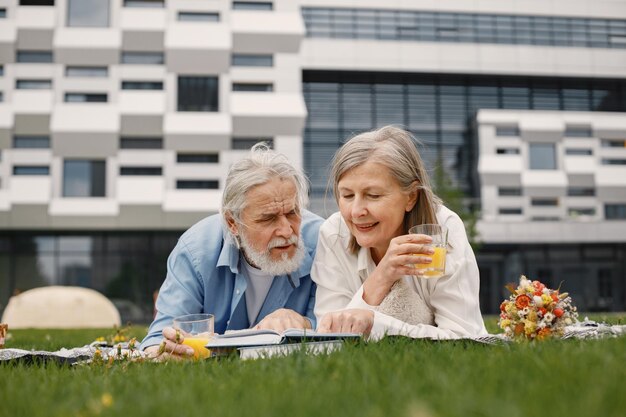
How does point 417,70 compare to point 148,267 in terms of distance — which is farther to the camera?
point 417,70

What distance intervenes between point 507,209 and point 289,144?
37.7ft

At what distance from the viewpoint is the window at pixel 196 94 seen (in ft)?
94.2

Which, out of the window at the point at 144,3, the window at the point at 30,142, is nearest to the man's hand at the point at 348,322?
the window at the point at 30,142

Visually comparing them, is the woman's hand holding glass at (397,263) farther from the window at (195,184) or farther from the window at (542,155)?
the window at (542,155)

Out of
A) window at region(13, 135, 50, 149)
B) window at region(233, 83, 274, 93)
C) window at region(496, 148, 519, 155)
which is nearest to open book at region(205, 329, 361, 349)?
window at region(233, 83, 274, 93)

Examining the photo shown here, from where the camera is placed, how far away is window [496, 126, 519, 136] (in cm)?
3250

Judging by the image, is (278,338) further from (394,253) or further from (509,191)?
(509,191)

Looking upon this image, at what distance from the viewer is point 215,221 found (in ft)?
17.0

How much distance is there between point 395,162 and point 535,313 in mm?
1242

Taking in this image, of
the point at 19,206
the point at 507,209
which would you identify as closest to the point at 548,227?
the point at 507,209

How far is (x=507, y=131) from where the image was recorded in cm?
3269

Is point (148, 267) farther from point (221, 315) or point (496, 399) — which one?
point (496, 399)

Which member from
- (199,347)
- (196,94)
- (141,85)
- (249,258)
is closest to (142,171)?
(141,85)

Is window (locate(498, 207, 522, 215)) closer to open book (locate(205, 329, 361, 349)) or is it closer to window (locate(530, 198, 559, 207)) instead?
window (locate(530, 198, 559, 207))
